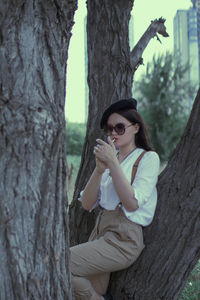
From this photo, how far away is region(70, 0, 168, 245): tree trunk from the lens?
4.07 m

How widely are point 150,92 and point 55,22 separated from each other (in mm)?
19777

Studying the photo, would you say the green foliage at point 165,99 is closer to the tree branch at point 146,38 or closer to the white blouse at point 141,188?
the tree branch at point 146,38

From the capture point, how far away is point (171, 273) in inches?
108

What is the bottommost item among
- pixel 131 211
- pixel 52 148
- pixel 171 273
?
pixel 171 273

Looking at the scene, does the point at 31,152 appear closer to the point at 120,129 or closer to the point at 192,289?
the point at 120,129

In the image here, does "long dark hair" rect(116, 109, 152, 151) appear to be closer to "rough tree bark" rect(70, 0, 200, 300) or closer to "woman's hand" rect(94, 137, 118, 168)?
"rough tree bark" rect(70, 0, 200, 300)

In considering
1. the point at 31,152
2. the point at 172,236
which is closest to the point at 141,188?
the point at 172,236

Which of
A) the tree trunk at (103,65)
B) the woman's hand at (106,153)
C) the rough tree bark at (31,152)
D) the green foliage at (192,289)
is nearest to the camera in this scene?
the rough tree bark at (31,152)

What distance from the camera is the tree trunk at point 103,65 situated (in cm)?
407

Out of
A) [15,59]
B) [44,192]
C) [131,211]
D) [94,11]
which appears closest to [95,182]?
[131,211]

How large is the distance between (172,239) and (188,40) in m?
22.1

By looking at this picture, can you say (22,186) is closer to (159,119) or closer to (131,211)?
(131,211)

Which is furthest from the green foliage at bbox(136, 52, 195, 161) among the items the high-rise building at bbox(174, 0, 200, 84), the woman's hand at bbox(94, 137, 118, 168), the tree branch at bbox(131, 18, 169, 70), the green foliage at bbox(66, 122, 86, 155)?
the woman's hand at bbox(94, 137, 118, 168)

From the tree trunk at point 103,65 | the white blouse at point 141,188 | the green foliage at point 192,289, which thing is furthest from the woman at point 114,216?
the green foliage at point 192,289
